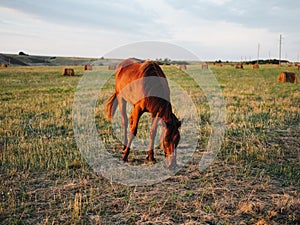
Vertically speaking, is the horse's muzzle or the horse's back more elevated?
the horse's back

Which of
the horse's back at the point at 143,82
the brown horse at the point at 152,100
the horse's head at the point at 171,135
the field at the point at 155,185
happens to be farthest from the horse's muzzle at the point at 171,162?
the horse's back at the point at 143,82

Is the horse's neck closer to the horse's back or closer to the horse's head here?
the horse's head

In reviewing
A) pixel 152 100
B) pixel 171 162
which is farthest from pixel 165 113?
pixel 171 162

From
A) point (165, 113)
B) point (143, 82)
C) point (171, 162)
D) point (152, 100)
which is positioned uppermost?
point (143, 82)

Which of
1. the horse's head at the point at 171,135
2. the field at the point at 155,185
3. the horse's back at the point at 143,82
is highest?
the horse's back at the point at 143,82

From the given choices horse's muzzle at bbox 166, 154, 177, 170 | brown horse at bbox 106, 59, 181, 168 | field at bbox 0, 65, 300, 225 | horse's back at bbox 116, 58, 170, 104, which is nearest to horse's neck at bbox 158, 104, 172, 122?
brown horse at bbox 106, 59, 181, 168

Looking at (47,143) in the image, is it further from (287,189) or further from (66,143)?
(287,189)

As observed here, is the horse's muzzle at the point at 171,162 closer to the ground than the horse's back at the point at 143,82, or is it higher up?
closer to the ground

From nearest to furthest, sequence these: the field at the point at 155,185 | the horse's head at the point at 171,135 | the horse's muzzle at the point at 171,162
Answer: the field at the point at 155,185, the horse's head at the point at 171,135, the horse's muzzle at the point at 171,162

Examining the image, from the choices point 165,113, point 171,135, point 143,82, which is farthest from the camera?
point 143,82

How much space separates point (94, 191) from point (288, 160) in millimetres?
4402

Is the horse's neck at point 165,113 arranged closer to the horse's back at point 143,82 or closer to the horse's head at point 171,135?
the horse's head at point 171,135

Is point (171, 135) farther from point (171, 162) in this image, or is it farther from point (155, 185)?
point (155, 185)

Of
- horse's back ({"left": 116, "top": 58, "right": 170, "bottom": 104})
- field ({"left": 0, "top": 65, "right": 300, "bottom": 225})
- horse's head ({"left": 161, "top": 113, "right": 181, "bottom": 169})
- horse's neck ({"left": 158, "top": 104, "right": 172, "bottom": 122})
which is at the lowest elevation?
field ({"left": 0, "top": 65, "right": 300, "bottom": 225})
